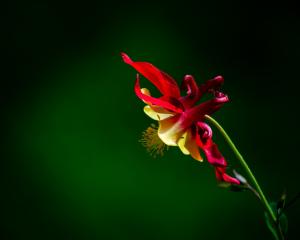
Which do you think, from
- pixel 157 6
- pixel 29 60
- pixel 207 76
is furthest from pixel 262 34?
pixel 29 60

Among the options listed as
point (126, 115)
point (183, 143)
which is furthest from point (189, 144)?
point (126, 115)

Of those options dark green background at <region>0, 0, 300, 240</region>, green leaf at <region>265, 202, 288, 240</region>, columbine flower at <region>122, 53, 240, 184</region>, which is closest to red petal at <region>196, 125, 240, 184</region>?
columbine flower at <region>122, 53, 240, 184</region>

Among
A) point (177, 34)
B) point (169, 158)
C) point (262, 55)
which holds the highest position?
point (177, 34)

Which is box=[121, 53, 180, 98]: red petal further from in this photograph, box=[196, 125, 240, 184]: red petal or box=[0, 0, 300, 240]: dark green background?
box=[0, 0, 300, 240]: dark green background

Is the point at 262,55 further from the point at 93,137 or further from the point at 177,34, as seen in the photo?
the point at 93,137

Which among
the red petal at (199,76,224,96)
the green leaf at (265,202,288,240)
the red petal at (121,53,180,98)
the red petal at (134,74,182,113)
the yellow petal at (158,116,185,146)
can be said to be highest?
the red petal at (121,53,180,98)

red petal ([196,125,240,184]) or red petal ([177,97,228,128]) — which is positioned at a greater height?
red petal ([177,97,228,128])
